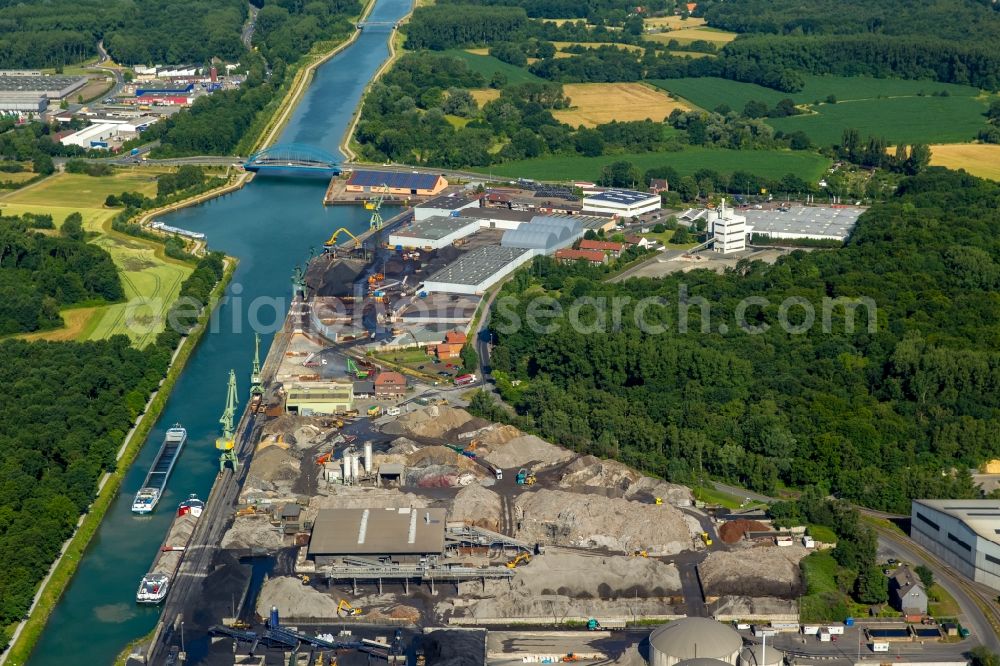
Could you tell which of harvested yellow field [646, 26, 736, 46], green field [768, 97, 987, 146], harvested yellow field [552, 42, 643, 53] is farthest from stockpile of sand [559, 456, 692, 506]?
harvested yellow field [646, 26, 736, 46]

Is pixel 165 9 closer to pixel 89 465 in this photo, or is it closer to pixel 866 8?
pixel 866 8

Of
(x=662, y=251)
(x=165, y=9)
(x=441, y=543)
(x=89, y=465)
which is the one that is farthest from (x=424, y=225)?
(x=165, y=9)

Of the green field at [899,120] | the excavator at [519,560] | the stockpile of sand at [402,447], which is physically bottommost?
the green field at [899,120]

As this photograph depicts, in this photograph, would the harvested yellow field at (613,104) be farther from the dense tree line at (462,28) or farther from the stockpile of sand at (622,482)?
the stockpile of sand at (622,482)

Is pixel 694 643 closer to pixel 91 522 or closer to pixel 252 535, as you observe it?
pixel 252 535

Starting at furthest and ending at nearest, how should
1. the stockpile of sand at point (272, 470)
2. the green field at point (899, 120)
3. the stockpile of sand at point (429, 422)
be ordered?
the green field at point (899, 120) → the stockpile of sand at point (429, 422) → the stockpile of sand at point (272, 470)

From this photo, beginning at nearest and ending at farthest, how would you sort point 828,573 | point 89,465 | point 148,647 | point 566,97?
point 148,647 → point 828,573 → point 89,465 → point 566,97

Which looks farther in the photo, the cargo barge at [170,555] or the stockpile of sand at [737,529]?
the stockpile of sand at [737,529]

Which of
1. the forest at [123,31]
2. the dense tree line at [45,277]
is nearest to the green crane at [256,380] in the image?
the dense tree line at [45,277]
